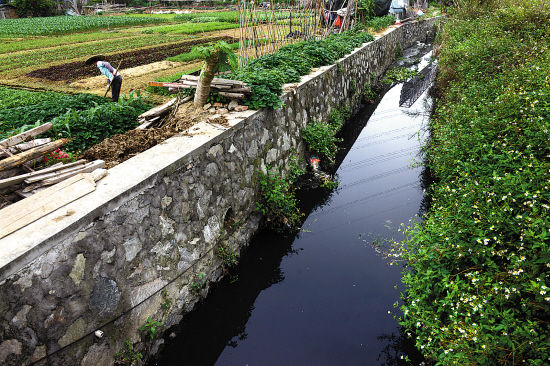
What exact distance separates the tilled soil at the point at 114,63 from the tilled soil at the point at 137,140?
9.86 metres

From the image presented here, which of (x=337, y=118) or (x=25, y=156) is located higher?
(x=25, y=156)

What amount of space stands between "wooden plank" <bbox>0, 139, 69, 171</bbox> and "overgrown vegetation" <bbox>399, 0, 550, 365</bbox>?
→ 162 inches

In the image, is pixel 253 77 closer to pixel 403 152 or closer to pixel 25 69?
pixel 403 152

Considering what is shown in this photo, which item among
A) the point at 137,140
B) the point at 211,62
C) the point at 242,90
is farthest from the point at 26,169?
the point at 242,90

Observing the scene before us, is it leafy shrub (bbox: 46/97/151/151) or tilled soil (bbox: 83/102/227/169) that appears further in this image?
leafy shrub (bbox: 46/97/151/151)

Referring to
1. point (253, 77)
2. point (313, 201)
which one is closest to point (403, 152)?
point (313, 201)

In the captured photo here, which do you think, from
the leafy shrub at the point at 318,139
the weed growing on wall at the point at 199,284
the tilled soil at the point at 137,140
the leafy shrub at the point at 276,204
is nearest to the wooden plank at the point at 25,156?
the tilled soil at the point at 137,140

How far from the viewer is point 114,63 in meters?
15.2

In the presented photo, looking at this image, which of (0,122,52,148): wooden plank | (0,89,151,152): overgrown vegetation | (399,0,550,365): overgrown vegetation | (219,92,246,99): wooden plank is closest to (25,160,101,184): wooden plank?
(0,122,52,148): wooden plank

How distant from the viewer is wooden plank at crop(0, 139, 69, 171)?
3518mm

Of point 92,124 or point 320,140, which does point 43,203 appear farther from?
point 320,140

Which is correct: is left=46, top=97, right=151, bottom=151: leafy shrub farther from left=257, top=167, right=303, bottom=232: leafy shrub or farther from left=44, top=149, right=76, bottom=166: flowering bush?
left=257, top=167, right=303, bottom=232: leafy shrub

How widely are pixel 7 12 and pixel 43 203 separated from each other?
5324cm

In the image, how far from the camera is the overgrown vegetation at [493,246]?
2592mm
